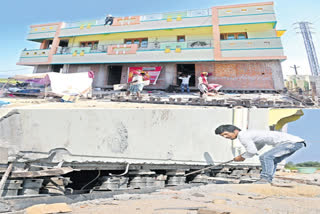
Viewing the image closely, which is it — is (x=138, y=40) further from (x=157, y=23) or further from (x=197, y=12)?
(x=197, y=12)

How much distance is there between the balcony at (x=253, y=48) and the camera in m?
9.34

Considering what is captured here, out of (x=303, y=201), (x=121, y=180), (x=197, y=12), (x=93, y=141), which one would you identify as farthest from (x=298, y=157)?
(x=197, y=12)

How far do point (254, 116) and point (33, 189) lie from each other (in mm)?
5060

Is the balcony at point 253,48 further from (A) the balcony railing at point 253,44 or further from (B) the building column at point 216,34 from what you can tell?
(B) the building column at point 216,34

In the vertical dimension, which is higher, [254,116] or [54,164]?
[254,116]

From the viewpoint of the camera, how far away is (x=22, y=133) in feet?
15.1

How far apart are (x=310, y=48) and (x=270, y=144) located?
30659 mm

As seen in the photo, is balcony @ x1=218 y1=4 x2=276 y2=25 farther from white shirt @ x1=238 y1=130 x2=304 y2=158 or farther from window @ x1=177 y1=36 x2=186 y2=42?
white shirt @ x1=238 y1=130 x2=304 y2=158

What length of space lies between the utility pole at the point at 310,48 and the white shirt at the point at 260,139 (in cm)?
2700

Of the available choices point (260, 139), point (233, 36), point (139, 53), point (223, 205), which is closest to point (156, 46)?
point (139, 53)

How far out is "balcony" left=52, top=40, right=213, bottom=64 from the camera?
34.6 ft

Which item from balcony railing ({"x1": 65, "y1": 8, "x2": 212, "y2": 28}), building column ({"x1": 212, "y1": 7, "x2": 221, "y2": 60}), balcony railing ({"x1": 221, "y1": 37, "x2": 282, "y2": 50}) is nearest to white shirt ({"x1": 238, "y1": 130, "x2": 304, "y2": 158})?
building column ({"x1": 212, "y1": 7, "x2": 221, "y2": 60})

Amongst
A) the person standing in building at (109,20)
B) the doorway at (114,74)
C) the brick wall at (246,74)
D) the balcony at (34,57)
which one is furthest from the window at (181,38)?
the balcony at (34,57)

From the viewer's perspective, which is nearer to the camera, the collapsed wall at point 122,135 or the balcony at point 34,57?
the collapsed wall at point 122,135
